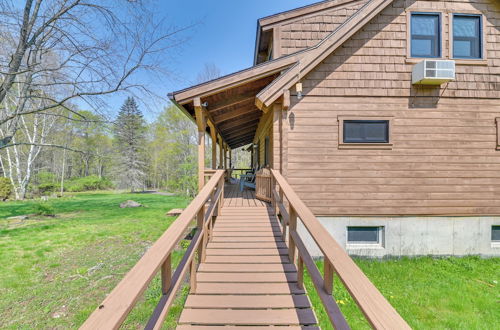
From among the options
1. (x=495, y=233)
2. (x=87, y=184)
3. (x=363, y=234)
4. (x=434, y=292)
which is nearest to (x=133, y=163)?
(x=87, y=184)

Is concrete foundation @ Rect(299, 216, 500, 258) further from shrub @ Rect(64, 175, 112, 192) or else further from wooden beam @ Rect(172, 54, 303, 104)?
shrub @ Rect(64, 175, 112, 192)

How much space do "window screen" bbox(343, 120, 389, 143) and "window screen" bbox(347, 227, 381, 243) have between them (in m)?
2.30

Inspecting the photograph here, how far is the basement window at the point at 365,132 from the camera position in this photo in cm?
584

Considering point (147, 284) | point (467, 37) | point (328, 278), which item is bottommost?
point (328, 278)

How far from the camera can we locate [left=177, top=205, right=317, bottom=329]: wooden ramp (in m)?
2.38

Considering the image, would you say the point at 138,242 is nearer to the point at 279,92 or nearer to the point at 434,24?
the point at 279,92

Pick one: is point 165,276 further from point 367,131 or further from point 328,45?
point 328,45

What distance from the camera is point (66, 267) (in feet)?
17.6

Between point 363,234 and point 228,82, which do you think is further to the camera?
point 363,234

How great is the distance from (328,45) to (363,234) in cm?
486

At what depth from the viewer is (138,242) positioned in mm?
7109

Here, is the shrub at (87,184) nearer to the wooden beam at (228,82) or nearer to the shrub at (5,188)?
the shrub at (5,188)

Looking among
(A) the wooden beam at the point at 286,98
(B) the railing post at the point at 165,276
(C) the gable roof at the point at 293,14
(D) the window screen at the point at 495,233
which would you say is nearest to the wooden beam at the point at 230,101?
(A) the wooden beam at the point at 286,98

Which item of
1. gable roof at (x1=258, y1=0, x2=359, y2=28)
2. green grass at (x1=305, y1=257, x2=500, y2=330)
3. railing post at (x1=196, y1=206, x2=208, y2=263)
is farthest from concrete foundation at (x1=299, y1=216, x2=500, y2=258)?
gable roof at (x1=258, y1=0, x2=359, y2=28)
